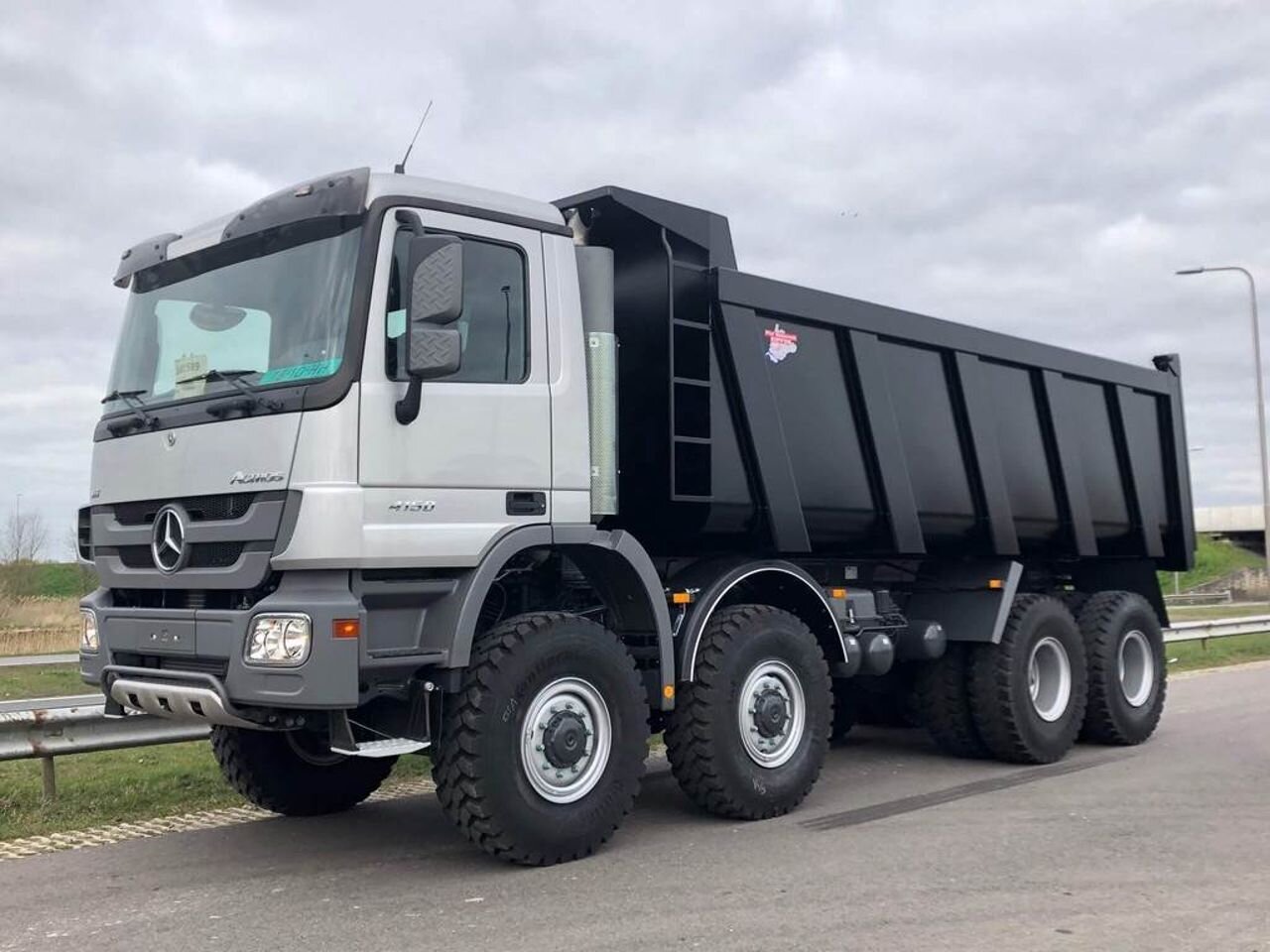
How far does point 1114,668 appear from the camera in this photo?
32.2ft

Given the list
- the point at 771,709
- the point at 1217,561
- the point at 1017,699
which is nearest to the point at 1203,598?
the point at 1217,561

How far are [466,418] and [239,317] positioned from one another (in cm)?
122

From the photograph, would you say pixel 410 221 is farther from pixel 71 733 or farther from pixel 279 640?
pixel 71 733

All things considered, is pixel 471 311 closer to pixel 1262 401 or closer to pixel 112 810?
pixel 112 810


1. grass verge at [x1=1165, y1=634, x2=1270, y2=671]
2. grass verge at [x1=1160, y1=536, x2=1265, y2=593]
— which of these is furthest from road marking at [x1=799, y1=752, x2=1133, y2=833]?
grass verge at [x1=1160, y1=536, x2=1265, y2=593]

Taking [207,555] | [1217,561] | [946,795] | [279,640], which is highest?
[207,555]

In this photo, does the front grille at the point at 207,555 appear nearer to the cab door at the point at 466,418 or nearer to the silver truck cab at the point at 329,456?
the silver truck cab at the point at 329,456

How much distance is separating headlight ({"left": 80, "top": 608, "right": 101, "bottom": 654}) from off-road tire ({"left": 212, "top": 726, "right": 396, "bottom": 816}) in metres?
0.92

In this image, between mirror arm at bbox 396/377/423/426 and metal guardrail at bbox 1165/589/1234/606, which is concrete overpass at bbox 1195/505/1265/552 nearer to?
metal guardrail at bbox 1165/589/1234/606

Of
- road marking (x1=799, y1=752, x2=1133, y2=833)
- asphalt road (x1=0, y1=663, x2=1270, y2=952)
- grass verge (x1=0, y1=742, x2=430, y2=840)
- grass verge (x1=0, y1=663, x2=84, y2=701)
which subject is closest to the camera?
asphalt road (x1=0, y1=663, x2=1270, y2=952)

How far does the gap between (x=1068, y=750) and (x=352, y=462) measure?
21.1ft

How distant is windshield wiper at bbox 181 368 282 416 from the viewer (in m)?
5.54

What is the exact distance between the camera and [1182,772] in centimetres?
841

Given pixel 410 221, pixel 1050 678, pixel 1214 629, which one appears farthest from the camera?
pixel 1214 629
